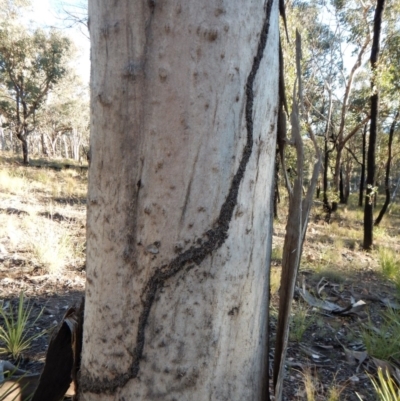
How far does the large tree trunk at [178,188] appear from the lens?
2.06ft

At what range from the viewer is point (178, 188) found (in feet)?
2.12

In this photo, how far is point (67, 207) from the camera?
7957 millimetres

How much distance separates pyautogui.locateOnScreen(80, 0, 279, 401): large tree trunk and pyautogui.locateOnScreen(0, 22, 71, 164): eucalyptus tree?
18.1 m

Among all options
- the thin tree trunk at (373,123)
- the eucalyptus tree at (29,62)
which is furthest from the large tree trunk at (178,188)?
the eucalyptus tree at (29,62)

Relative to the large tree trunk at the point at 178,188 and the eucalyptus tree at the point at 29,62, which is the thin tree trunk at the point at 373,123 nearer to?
the large tree trunk at the point at 178,188

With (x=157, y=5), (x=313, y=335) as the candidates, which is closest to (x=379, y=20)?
(x=313, y=335)

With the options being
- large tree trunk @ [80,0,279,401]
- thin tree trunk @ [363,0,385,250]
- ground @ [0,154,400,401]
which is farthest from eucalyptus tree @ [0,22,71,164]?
large tree trunk @ [80,0,279,401]

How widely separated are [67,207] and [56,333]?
293 inches

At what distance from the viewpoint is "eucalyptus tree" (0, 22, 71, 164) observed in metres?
16.1

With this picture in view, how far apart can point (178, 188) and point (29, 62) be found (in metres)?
19.0

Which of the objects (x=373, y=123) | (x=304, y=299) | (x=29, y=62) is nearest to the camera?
(x=304, y=299)

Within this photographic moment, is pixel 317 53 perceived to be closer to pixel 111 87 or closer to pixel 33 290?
pixel 33 290

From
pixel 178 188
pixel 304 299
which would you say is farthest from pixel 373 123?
pixel 178 188

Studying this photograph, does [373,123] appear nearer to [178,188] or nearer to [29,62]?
[178,188]
